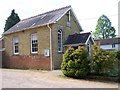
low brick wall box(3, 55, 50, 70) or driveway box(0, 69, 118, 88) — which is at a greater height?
low brick wall box(3, 55, 50, 70)

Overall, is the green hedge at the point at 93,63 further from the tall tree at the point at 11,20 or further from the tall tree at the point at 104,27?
the tall tree at the point at 104,27

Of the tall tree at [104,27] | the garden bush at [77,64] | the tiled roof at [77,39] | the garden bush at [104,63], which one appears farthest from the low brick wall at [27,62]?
the tall tree at [104,27]

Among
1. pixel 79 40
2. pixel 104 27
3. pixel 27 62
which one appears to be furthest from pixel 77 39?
pixel 104 27

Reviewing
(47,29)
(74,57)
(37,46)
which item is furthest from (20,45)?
(74,57)

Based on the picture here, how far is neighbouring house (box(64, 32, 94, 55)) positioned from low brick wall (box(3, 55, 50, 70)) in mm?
3126

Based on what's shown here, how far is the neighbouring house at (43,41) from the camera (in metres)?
22.0

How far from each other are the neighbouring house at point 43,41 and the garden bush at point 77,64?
17.6 feet

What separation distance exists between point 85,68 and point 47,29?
8.25 metres

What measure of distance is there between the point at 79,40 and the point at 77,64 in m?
7.21

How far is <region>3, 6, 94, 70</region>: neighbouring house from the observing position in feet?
72.1

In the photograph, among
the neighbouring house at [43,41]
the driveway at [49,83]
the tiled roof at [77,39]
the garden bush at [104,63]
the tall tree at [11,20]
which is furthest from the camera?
the tall tree at [11,20]

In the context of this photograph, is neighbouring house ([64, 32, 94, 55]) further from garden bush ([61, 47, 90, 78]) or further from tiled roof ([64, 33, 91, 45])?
garden bush ([61, 47, 90, 78])

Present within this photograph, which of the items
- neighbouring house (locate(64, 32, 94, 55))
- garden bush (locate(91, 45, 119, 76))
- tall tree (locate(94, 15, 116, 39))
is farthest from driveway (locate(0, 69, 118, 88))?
tall tree (locate(94, 15, 116, 39))

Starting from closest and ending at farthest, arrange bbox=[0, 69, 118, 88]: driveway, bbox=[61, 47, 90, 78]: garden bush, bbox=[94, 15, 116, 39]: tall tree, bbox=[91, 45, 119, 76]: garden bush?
1. bbox=[0, 69, 118, 88]: driveway
2. bbox=[91, 45, 119, 76]: garden bush
3. bbox=[61, 47, 90, 78]: garden bush
4. bbox=[94, 15, 116, 39]: tall tree
